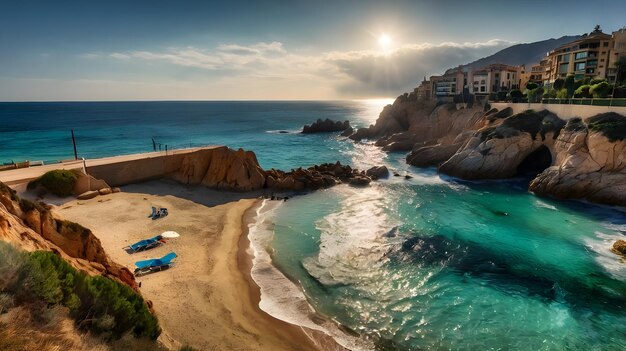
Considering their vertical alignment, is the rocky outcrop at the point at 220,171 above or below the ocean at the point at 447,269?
above

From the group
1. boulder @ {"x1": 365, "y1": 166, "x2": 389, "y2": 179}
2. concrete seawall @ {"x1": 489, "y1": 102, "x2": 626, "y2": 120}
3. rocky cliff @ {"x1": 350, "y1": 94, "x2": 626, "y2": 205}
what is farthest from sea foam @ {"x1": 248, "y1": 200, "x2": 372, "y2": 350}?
concrete seawall @ {"x1": 489, "y1": 102, "x2": 626, "y2": 120}

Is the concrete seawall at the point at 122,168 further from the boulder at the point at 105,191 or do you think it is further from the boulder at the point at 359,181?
the boulder at the point at 359,181

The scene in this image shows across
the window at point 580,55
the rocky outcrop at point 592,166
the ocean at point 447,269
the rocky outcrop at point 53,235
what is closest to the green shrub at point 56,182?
the ocean at point 447,269

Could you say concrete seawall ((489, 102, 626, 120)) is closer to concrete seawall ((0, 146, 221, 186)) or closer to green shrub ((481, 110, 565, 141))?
green shrub ((481, 110, 565, 141))

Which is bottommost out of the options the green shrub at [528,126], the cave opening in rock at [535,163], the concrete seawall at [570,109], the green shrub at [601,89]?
the cave opening in rock at [535,163]

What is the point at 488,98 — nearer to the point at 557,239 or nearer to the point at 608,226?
the point at 608,226

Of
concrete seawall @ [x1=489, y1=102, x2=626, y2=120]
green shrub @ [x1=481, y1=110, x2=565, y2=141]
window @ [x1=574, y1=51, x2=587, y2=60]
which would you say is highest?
window @ [x1=574, y1=51, x2=587, y2=60]

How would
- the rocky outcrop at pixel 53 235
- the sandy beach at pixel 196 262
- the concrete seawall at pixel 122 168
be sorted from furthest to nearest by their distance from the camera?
the concrete seawall at pixel 122 168 < the sandy beach at pixel 196 262 < the rocky outcrop at pixel 53 235
